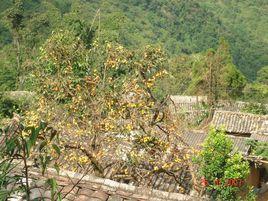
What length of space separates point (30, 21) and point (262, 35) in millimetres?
67907

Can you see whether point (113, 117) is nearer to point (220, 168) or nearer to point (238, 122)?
point (220, 168)

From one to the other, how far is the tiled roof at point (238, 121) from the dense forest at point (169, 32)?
123 inches

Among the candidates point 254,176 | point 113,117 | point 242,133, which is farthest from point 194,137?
point 113,117

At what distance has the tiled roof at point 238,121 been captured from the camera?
20.2 meters

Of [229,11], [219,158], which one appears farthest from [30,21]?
[229,11]

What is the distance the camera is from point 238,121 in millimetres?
20797

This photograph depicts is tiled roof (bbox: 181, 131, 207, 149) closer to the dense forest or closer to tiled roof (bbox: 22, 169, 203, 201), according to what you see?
the dense forest

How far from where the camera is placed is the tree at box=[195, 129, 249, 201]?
9.78m

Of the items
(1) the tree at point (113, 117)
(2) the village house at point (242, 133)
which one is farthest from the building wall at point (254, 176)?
(1) the tree at point (113, 117)

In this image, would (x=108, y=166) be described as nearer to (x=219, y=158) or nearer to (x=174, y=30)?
(x=219, y=158)

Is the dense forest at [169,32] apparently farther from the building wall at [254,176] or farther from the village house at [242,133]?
the building wall at [254,176]

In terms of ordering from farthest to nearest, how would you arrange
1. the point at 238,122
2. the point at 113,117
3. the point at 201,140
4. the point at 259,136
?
1. the point at 238,122
2. the point at 259,136
3. the point at 201,140
4. the point at 113,117

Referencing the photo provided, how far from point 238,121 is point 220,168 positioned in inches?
427

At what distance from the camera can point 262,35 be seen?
95938 millimetres
